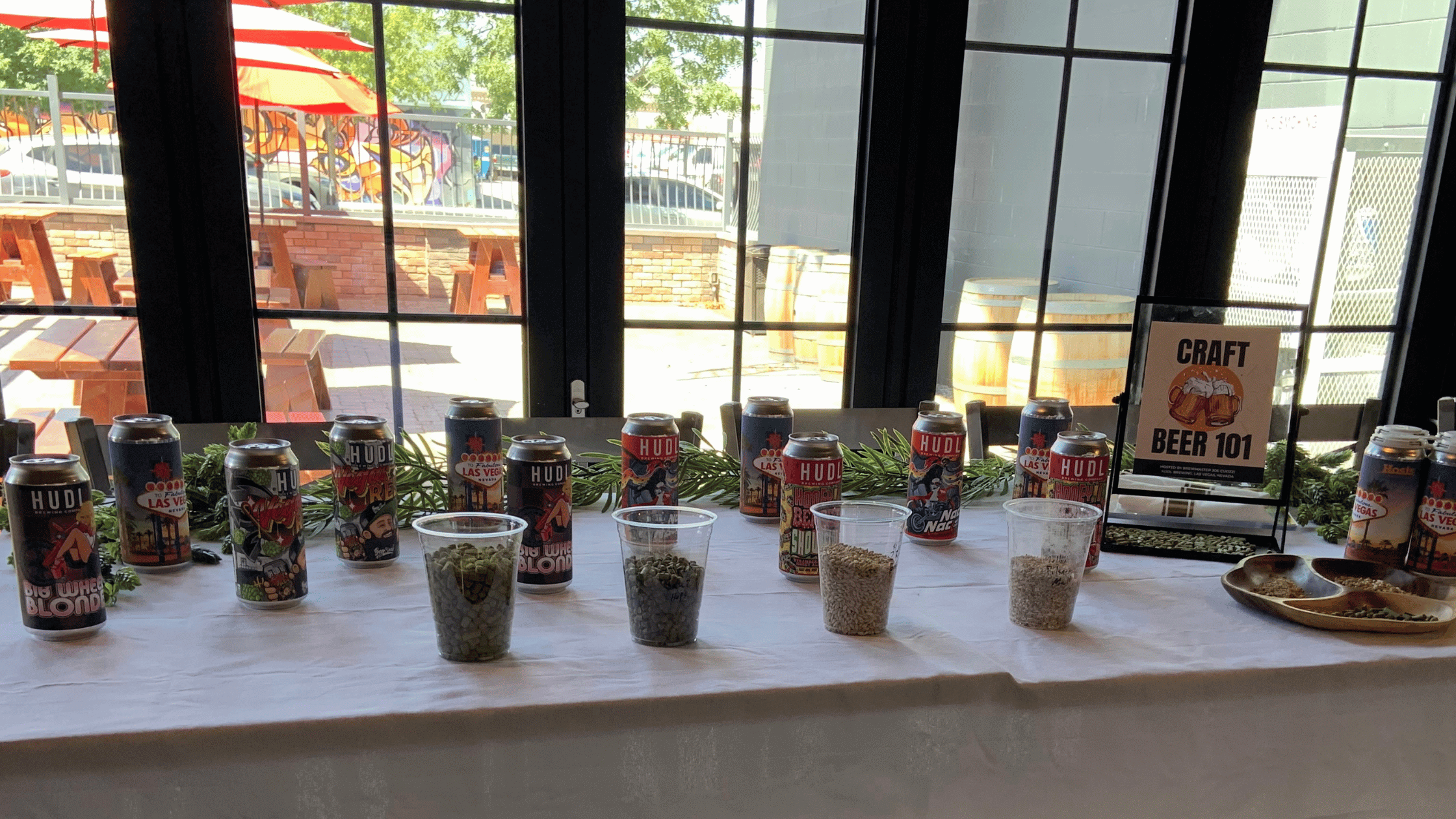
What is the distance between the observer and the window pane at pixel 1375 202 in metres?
2.62

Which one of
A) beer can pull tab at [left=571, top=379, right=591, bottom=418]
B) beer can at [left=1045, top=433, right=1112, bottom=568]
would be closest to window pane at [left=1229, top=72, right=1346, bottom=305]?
beer can at [left=1045, top=433, right=1112, bottom=568]

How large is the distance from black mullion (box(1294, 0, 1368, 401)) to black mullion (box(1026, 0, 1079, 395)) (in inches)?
26.0

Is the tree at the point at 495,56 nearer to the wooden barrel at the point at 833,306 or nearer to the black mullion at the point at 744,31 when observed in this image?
the black mullion at the point at 744,31

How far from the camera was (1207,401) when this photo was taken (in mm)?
1361

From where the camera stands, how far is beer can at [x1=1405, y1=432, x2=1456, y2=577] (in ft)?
3.95

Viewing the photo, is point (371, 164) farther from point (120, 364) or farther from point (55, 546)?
point (55, 546)

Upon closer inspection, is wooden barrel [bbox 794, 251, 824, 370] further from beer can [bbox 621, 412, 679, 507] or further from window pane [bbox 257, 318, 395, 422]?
beer can [bbox 621, 412, 679, 507]

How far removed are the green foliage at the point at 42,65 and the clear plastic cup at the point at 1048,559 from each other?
1.93 m

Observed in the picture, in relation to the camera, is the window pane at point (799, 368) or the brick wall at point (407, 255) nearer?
the brick wall at point (407, 255)

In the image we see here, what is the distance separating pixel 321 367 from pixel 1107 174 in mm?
1954

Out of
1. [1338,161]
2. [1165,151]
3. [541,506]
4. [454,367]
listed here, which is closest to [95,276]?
[454,367]

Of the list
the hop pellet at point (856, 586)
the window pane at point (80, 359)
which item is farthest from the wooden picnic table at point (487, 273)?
the hop pellet at point (856, 586)

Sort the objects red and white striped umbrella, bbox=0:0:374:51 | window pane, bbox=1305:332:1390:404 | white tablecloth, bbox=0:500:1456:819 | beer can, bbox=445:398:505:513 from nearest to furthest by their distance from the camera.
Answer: white tablecloth, bbox=0:500:1456:819, beer can, bbox=445:398:505:513, red and white striped umbrella, bbox=0:0:374:51, window pane, bbox=1305:332:1390:404

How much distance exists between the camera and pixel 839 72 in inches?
89.6
